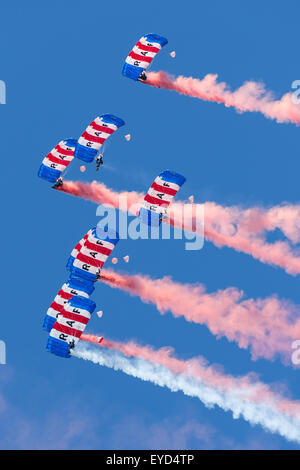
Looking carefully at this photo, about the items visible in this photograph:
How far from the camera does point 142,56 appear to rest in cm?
10831

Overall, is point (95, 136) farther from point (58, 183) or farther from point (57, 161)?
point (58, 183)

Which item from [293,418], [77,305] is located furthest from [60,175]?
[293,418]

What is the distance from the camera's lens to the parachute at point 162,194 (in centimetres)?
10225

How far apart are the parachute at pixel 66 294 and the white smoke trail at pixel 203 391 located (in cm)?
220

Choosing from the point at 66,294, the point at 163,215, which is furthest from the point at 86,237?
the point at 163,215

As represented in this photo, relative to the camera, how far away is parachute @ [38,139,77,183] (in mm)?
106562

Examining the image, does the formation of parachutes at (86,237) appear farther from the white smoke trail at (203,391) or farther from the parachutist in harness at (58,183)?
the white smoke trail at (203,391)

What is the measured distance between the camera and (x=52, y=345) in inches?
3920

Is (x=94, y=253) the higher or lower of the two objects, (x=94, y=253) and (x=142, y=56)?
the lower

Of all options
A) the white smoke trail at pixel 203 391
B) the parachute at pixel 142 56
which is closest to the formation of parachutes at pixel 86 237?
the parachute at pixel 142 56

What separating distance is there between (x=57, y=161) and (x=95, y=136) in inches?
136

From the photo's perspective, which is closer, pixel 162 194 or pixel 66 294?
pixel 162 194
